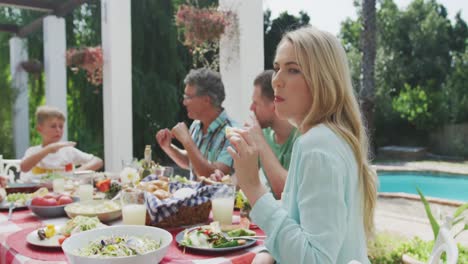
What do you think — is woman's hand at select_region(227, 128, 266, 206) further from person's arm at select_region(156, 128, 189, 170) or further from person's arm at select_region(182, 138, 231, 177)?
person's arm at select_region(156, 128, 189, 170)

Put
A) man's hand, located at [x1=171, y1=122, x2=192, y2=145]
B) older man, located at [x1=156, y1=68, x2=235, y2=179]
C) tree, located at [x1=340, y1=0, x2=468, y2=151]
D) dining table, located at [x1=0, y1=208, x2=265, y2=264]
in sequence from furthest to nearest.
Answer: tree, located at [x1=340, y1=0, x2=468, y2=151] → older man, located at [x1=156, y1=68, x2=235, y2=179] → man's hand, located at [x1=171, y1=122, x2=192, y2=145] → dining table, located at [x1=0, y1=208, x2=265, y2=264]

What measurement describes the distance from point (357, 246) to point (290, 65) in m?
0.46

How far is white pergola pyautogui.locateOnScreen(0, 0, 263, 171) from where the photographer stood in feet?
12.1

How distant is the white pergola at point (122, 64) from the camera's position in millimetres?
3701

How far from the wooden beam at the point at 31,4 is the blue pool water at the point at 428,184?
820 cm

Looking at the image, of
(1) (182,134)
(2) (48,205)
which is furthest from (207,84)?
(2) (48,205)

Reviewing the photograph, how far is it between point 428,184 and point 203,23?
29.3ft

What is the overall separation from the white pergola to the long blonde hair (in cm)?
257

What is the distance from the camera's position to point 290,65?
1.06m

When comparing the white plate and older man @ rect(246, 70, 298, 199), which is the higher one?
older man @ rect(246, 70, 298, 199)

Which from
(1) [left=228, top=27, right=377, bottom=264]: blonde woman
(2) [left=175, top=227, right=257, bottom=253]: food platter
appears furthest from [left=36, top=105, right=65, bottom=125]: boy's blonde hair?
(1) [left=228, top=27, right=377, bottom=264]: blonde woman

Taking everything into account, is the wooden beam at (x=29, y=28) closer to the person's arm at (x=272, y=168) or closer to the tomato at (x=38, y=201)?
the tomato at (x=38, y=201)

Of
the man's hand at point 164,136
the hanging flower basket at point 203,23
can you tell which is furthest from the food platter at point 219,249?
the hanging flower basket at point 203,23

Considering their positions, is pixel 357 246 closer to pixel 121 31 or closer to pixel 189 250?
pixel 189 250
